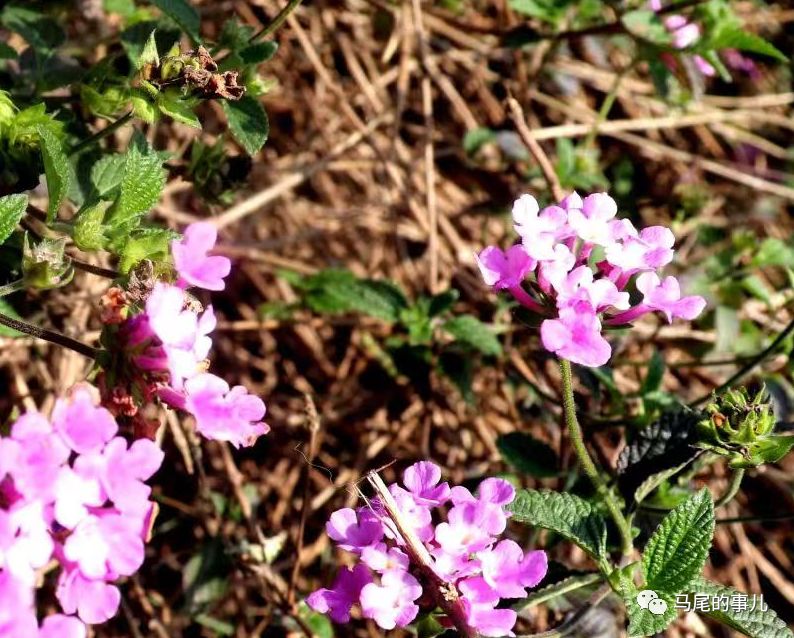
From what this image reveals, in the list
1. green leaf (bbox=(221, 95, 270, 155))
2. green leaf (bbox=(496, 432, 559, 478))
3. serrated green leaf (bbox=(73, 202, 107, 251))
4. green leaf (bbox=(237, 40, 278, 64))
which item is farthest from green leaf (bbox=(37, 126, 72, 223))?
green leaf (bbox=(496, 432, 559, 478))

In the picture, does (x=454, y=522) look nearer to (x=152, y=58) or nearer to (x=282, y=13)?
(x=152, y=58)

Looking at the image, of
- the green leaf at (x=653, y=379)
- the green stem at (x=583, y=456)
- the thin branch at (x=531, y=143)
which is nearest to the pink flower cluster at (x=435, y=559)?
the green stem at (x=583, y=456)

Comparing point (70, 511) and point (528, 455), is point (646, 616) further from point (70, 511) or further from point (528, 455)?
point (70, 511)

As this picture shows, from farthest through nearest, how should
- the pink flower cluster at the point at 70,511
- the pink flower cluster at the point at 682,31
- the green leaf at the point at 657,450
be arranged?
the pink flower cluster at the point at 682,31 < the green leaf at the point at 657,450 < the pink flower cluster at the point at 70,511

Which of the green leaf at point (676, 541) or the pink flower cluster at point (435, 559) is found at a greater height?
the pink flower cluster at point (435, 559)

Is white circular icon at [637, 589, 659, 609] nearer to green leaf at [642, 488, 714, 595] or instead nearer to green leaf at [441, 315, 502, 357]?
green leaf at [642, 488, 714, 595]

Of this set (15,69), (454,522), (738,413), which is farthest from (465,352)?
(15,69)

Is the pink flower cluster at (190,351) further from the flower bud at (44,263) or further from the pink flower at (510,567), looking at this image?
the pink flower at (510,567)
